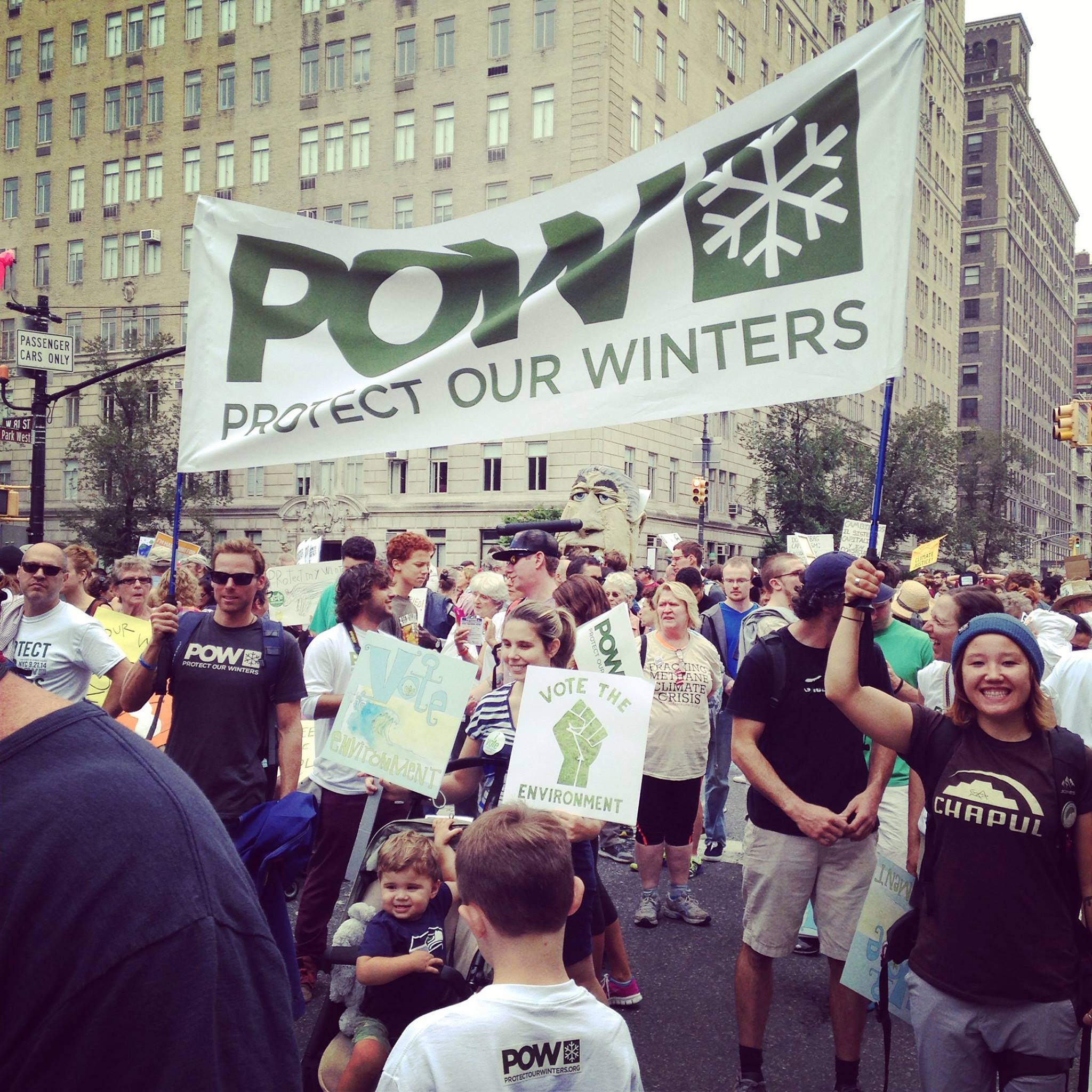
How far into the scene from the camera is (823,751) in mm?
4117

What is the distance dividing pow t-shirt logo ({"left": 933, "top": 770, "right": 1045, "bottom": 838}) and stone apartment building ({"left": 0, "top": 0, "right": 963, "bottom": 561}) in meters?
35.3

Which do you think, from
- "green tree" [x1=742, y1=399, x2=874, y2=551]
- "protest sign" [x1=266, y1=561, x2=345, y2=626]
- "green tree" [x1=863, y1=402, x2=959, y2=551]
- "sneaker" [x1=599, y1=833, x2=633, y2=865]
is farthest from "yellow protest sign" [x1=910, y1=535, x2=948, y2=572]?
"green tree" [x1=863, y1=402, x2=959, y2=551]

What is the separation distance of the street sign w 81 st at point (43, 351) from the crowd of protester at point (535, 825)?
30.0ft

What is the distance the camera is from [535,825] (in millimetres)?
2457

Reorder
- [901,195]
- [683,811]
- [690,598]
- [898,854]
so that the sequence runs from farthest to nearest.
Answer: [690,598] → [683,811] → [898,854] → [901,195]

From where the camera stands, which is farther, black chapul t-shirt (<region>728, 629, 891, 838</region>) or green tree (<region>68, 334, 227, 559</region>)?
green tree (<region>68, 334, 227, 559</region>)

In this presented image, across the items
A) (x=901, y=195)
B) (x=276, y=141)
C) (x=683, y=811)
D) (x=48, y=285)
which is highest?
(x=276, y=141)

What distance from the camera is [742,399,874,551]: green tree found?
42.1 meters

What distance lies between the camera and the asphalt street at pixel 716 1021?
A: 4.22 metres

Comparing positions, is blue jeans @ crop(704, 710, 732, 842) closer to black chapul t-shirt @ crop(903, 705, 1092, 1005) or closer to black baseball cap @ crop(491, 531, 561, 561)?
black baseball cap @ crop(491, 531, 561, 561)

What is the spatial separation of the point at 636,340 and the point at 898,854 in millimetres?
2814

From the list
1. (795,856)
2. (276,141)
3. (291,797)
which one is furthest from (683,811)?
(276,141)

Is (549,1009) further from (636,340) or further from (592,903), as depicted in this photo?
(636,340)

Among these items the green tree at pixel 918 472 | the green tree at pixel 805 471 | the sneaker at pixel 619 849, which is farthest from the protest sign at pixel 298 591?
the green tree at pixel 918 472
